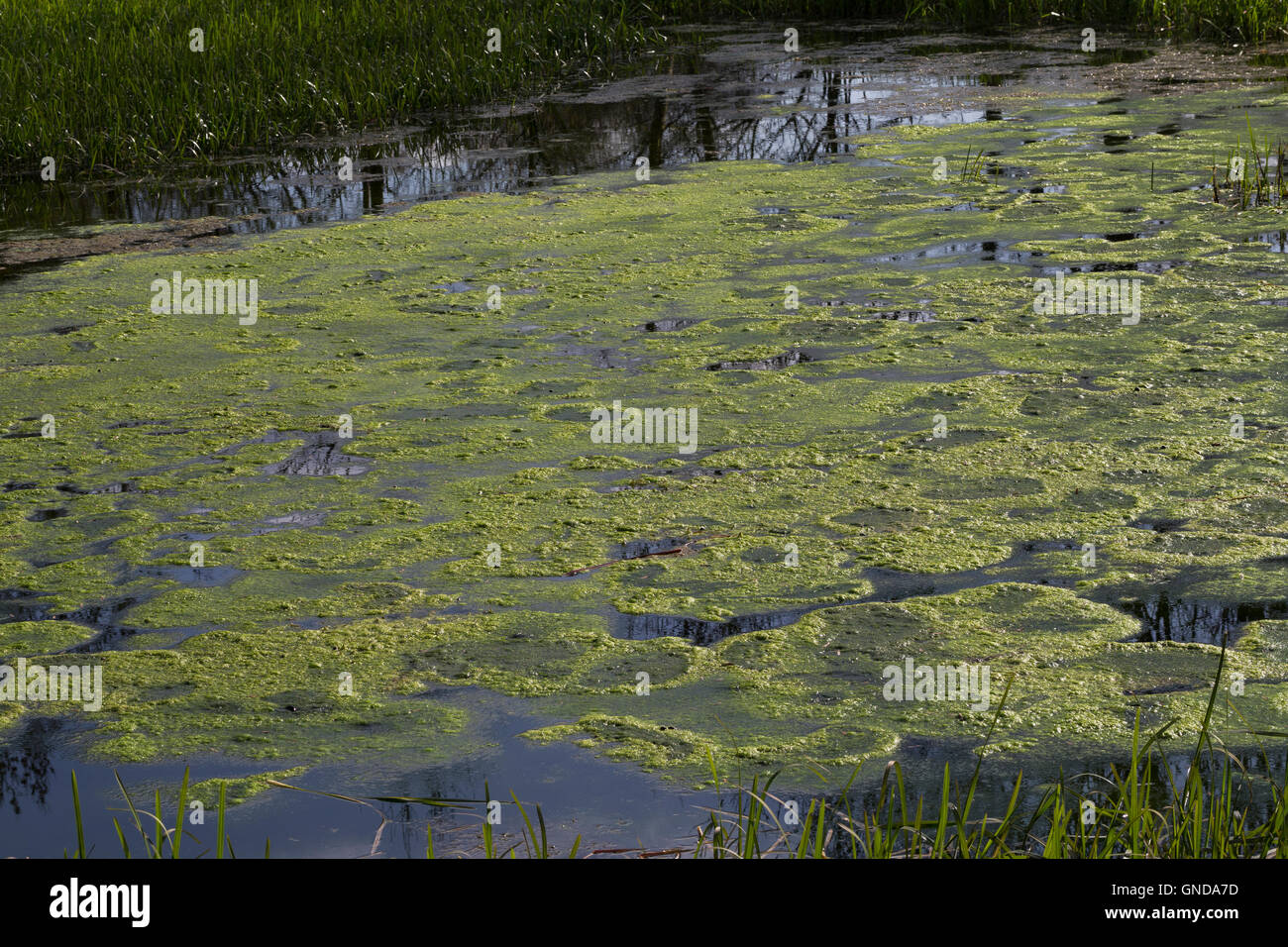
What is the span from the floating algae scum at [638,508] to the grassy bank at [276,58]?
2046 millimetres

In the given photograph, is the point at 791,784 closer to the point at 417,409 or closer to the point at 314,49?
the point at 417,409

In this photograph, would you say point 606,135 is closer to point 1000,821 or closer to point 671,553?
point 671,553

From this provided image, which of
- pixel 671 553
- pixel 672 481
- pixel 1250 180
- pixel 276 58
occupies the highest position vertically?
→ pixel 276 58

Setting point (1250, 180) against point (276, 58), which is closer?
point (1250, 180)

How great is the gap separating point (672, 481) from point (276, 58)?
5830mm

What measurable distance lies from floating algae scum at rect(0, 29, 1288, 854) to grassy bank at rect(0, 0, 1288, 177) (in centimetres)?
205

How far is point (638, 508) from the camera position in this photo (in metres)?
3.28

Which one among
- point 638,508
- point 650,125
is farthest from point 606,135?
point 638,508

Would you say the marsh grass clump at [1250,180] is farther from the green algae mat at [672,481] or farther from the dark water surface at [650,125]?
the dark water surface at [650,125]

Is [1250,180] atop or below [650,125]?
below

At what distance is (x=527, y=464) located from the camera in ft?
11.7

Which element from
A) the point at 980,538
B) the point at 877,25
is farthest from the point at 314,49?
the point at 980,538

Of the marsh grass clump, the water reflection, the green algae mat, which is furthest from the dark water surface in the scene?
the marsh grass clump

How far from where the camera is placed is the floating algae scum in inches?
93.7
